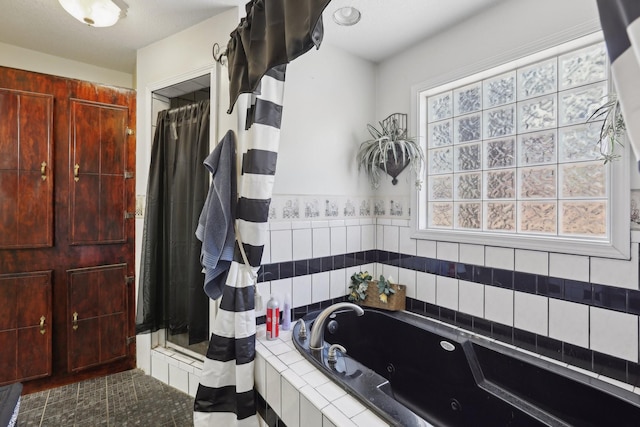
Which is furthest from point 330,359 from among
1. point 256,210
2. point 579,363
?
point 579,363

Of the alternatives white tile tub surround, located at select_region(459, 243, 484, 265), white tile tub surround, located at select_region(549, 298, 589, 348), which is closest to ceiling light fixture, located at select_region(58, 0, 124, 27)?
white tile tub surround, located at select_region(459, 243, 484, 265)

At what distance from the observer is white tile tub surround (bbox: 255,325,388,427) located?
1.09 m

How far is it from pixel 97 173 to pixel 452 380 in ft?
8.77

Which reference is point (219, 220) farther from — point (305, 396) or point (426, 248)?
point (426, 248)

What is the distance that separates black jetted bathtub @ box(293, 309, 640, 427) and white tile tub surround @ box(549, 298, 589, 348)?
0.48 ft

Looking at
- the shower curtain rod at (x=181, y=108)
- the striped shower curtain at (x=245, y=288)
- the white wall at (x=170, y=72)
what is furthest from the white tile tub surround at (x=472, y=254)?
the shower curtain rod at (x=181, y=108)

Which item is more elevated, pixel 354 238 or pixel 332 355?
pixel 354 238

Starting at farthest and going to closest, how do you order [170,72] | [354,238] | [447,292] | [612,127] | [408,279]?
1. [354,238]
2. [408,279]
3. [170,72]
4. [447,292]
5. [612,127]

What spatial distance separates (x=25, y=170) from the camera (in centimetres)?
199

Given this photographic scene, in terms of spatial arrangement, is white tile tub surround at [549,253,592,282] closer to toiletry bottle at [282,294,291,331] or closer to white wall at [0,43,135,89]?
toiletry bottle at [282,294,291,331]

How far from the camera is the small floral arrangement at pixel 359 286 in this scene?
222 cm

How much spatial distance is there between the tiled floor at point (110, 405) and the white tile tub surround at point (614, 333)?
6.98ft

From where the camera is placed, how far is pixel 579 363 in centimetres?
145

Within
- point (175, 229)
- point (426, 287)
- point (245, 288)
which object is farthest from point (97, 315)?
point (426, 287)
